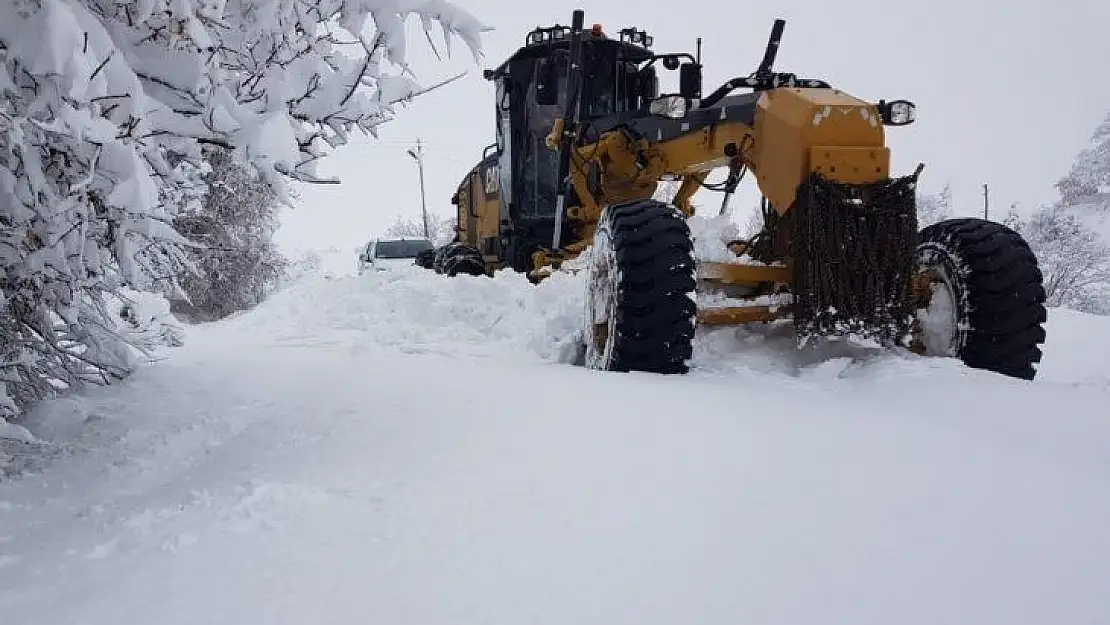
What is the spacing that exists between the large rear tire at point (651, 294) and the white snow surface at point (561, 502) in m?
0.39

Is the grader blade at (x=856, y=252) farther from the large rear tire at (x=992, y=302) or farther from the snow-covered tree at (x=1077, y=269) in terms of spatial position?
the snow-covered tree at (x=1077, y=269)

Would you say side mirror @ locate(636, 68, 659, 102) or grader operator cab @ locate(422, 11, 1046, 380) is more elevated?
side mirror @ locate(636, 68, 659, 102)

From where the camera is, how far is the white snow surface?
1498 millimetres

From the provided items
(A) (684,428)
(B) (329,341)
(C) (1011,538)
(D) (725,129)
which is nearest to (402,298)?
(B) (329,341)

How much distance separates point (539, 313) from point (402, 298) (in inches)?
68.5

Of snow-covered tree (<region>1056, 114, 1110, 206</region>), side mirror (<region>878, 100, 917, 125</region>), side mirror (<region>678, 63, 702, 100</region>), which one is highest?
snow-covered tree (<region>1056, 114, 1110, 206</region>)

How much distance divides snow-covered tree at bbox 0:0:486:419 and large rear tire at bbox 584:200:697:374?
180 cm

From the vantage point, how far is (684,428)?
8.79 feet

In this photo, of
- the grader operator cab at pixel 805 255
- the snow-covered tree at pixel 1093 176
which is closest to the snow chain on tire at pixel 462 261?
the grader operator cab at pixel 805 255

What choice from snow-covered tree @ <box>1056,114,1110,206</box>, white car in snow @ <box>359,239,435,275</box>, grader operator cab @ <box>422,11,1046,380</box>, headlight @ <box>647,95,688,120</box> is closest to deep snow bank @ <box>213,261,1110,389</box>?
grader operator cab @ <box>422,11,1046,380</box>

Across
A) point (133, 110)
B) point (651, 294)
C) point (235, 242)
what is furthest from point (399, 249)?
point (133, 110)

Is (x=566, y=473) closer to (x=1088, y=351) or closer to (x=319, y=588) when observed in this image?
(x=319, y=588)

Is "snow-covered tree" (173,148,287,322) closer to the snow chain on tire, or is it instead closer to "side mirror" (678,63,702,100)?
the snow chain on tire

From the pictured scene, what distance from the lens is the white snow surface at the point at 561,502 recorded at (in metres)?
1.50
